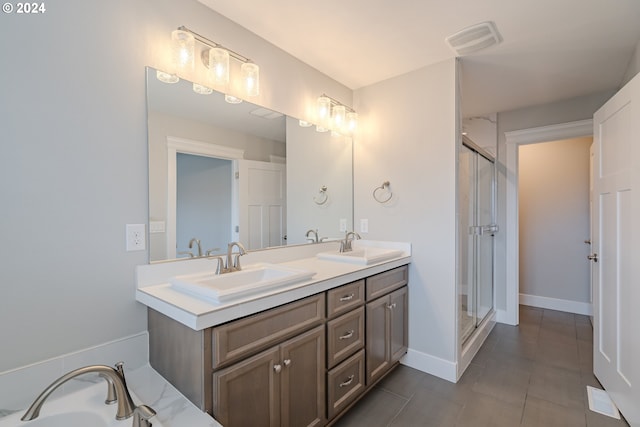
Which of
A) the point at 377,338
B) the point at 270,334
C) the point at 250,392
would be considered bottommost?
the point at 377,338

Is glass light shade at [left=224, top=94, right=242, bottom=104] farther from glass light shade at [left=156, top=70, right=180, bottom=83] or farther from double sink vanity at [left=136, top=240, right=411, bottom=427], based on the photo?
double sink vanity at [left=136, top=240, right=411, bottom=427]

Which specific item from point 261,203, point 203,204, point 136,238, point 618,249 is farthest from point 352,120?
point 618,249

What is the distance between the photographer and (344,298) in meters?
1.71

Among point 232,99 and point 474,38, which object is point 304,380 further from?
point 474,38

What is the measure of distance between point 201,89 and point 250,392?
151 cm

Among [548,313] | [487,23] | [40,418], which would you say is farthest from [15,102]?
[548,313]

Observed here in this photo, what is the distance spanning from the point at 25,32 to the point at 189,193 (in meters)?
0.85

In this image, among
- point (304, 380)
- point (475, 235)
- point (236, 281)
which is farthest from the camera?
point (475, 235)

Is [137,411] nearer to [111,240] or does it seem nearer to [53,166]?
[111,240]

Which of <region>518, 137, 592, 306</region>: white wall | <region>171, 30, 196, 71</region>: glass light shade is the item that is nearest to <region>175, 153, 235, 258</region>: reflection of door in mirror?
<region>171, 30, 196, 71</region>: glass light shade

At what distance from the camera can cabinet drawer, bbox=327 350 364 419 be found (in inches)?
62.8

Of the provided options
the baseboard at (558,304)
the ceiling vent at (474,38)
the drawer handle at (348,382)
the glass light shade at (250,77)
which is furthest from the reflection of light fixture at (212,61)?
the baseboard at (558,304)

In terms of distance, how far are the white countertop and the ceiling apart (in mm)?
1429

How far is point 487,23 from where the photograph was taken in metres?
1.78
